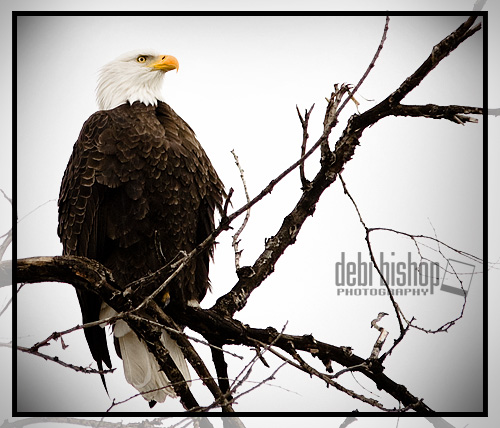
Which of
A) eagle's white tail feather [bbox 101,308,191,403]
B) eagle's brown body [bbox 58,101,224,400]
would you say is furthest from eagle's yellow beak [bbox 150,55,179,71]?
eagle's white tail feather [bbox 101,308,191,403]

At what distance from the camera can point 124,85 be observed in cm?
234

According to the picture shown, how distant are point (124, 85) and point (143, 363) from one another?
35.0 inches

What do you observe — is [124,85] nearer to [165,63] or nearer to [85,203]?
[165,63]

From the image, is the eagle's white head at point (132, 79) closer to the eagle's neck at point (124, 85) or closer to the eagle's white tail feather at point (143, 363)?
the eagle's neck at point (124, 85)

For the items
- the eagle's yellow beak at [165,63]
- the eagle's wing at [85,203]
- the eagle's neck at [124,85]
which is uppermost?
the eagle's yellow beak at [165,63]

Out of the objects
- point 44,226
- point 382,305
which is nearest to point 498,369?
point 382,305

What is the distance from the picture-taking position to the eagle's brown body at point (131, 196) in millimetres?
2156

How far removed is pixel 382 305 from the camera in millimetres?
2293

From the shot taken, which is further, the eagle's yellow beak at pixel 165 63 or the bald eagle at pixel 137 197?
the eagle's yellow beak at pixel 165 63

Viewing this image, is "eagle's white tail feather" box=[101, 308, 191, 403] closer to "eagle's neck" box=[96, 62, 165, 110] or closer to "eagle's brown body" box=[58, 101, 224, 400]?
"eagle's brown body" box=[58, 101, 224, 400]

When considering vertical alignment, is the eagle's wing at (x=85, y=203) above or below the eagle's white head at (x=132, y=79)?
below

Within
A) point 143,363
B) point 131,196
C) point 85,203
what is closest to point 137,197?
point 131,196

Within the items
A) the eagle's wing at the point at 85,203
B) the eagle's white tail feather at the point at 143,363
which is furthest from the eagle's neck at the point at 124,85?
the eagle's white tail feather at the point at 143,363

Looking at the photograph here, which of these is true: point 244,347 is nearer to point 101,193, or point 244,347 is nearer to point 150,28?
point 101,193
